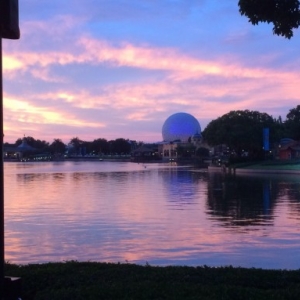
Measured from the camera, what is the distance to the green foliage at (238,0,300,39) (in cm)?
617

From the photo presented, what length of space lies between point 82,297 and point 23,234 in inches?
358

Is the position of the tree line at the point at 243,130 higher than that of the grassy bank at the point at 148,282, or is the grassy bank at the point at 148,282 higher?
the tree line at the point at 243,130

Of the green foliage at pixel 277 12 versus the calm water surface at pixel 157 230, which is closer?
the green foliage at pixel 277 12

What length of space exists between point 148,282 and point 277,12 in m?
3.15

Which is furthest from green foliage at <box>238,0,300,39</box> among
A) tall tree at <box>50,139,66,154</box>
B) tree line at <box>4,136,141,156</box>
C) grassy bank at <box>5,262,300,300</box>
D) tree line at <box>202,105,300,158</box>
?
tall tree at <box>50,139,66,154</box>

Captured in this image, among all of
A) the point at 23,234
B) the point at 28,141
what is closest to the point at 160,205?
the point at 23,234

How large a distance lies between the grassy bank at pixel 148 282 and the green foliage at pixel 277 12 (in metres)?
2.68

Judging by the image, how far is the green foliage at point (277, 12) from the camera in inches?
243

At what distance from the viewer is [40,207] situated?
2003 centimetres

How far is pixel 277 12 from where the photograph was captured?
6176 millimetres

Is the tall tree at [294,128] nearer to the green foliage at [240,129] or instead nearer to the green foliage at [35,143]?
the green foliage at [240,129]

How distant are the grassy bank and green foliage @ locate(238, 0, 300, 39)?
8.79 ft

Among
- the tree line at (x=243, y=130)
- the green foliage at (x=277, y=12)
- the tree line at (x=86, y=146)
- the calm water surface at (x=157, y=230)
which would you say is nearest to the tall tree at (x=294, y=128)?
the tree line at (x=243, y=130)

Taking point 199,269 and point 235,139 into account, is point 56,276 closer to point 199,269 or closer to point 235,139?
point 199,269
